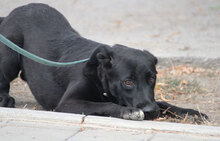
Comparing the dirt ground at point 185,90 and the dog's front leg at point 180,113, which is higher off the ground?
the dog's front leg at point 180,113

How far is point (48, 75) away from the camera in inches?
197

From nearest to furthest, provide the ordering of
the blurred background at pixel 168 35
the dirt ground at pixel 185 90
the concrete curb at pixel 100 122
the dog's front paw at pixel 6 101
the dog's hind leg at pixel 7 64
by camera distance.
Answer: the concrete curb at pixel 100 122
the dog's front paw at pixel 6 101
the dog's hind leg at pixel 7 64
the dirt ground at pixel 185 90
the blurred background at pixel 168 35

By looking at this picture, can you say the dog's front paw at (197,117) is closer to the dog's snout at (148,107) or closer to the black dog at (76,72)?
the black dog at (76,72)

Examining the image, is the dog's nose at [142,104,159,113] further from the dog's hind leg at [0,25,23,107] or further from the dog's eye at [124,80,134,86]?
the dog's hind leg at [0,25,23,107]

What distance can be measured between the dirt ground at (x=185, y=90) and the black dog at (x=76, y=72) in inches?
16.1

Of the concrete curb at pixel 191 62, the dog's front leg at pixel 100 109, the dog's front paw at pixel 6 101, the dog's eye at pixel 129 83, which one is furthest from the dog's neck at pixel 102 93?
the concrete curb at pixel 191 62

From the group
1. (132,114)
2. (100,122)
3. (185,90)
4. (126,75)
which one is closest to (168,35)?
(185,90)

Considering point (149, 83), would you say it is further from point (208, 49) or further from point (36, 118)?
point (208, 49)

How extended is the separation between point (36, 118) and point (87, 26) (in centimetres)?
642

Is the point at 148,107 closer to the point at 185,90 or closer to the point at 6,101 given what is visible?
the point at 6,101

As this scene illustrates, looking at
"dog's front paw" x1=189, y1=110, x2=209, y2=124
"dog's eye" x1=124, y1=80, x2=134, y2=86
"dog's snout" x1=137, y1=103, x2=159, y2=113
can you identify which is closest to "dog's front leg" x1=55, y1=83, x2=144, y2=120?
"dog's snout" x1=137, y1=103, x2=159, y2=113

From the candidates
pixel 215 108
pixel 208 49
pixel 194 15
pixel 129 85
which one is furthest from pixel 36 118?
pixel 194 15

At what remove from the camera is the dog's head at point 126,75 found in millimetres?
4008

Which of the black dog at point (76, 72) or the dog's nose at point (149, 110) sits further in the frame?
the black dog at point (76, 72)
